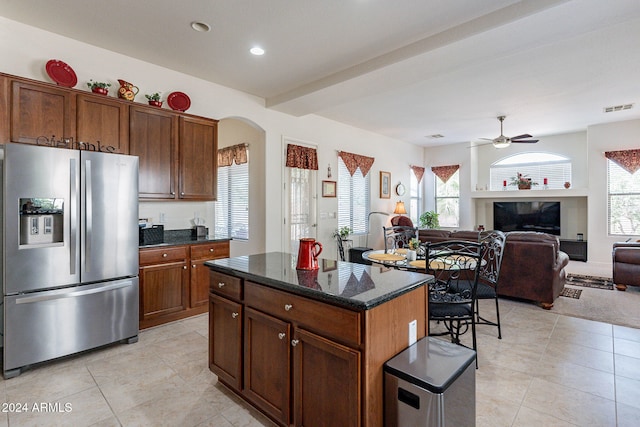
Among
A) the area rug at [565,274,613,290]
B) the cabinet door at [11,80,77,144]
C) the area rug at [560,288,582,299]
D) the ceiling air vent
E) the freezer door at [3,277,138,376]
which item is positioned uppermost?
the ceiling air vent

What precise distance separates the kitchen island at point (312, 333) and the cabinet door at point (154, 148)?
73.3 inches

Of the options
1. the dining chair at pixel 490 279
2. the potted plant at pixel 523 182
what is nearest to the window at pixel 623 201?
the potted plant at pixel 523 182

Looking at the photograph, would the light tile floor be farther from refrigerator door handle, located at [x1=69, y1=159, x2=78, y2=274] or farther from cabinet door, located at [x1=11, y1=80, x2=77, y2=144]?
cabinet door, located at [x1=11, y1=80, x2=77, y2=144]

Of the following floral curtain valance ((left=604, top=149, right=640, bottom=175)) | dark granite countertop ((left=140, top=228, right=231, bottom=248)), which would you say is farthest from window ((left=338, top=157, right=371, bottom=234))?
floral curtain valance ((left=604, top=149, right=640, bottom=175))

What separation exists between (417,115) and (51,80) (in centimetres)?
532

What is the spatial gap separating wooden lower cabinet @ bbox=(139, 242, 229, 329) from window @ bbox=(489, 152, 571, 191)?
7758mm

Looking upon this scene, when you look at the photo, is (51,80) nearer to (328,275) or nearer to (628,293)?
(328,275)

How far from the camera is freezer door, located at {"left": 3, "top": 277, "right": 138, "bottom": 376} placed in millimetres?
2525

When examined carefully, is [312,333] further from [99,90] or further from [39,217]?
[99,90]

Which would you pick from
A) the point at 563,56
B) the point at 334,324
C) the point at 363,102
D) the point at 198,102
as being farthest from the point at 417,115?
the point at 334,324

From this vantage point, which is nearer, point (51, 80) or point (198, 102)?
point (51, 80)

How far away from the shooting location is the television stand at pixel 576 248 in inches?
290

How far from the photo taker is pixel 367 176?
7234 mm

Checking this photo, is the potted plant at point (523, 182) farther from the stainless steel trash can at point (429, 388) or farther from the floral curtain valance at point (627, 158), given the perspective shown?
the stainless steel trash can at point (429, 388)
